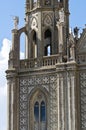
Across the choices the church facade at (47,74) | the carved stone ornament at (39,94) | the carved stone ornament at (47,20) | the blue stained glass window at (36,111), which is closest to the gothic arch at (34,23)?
the church facade at (47,74)

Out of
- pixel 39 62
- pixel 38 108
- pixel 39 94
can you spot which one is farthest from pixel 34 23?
pixel 38 108

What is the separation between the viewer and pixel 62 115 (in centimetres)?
3444

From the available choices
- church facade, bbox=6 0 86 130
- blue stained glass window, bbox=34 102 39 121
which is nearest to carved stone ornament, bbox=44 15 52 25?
church facade, bbox=6 0 86 130

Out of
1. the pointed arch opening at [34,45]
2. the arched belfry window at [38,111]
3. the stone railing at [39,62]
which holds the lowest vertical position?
the arched belfry window at [38,111]

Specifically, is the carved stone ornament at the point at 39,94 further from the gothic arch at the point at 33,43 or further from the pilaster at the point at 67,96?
the gothic arch at the point at 33,43

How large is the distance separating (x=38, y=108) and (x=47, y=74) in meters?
2.28

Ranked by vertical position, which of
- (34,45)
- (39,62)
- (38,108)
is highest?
(34,45)

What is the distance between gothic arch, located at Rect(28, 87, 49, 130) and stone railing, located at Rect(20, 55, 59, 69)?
170 cm

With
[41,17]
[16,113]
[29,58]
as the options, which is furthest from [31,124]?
[41,17]

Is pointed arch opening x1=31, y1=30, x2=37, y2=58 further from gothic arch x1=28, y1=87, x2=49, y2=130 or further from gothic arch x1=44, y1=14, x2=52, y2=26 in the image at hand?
gothic arch x1=28, y1=87, x2=49, y2=130

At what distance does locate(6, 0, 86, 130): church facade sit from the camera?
114 feet

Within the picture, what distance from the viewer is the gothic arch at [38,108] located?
35562mm

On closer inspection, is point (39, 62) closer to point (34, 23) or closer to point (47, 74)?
point (47, 74)

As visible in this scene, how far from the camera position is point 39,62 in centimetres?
3647
